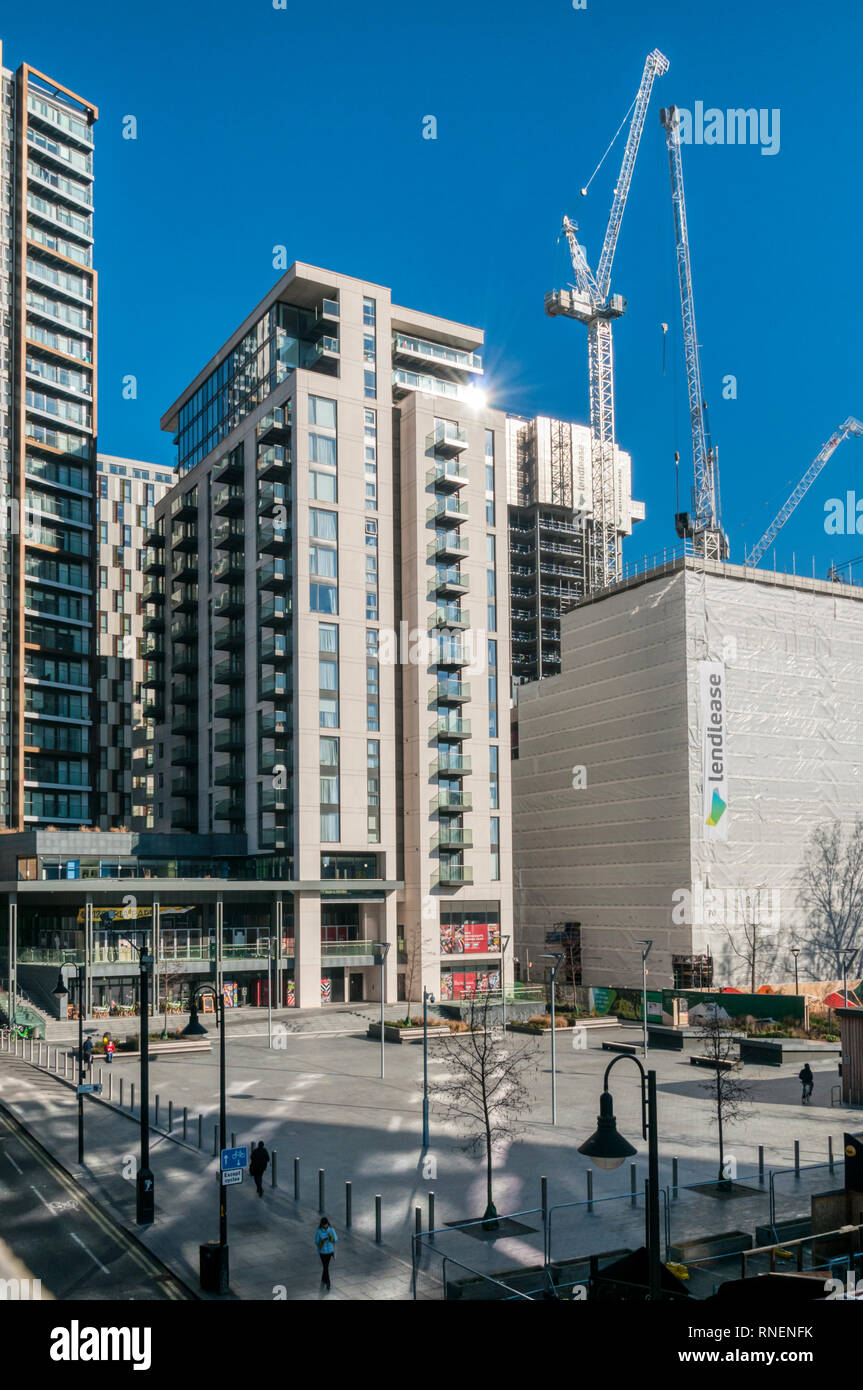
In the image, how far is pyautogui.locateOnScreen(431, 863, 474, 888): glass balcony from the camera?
76.0 metres

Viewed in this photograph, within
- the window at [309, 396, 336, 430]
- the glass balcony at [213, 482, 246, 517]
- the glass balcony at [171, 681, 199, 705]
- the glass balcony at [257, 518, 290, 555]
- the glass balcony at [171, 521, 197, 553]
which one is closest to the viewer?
the glass balcony at [257, 518, 290, 555]

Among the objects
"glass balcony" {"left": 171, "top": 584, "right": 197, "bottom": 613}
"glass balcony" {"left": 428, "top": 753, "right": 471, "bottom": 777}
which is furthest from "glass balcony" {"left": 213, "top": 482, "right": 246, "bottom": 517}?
"glass balcony" {"left": 428, "top": 753, "right": 471, "bottom": 777}

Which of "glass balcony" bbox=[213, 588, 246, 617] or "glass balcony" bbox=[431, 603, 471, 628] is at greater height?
"glass balcony" bbox=[213, 588, 246, 617]

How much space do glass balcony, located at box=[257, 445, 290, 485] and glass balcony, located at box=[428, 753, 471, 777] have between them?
20.9 meters

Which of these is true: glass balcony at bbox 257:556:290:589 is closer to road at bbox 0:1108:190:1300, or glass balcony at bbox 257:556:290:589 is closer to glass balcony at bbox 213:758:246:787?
glass balcony at bbox 213:758:246:787

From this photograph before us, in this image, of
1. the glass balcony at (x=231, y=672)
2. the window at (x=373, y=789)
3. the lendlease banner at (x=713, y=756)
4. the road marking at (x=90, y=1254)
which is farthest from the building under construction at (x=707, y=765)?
the road marking at (x=90, y=1254)

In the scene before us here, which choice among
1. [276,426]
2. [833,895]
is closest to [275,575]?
[276,426]

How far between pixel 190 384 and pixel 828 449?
2945 inches

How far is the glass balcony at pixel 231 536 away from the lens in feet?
268

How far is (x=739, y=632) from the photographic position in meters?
77.7

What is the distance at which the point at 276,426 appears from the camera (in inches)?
2985

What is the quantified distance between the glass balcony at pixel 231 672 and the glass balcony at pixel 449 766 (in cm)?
1468

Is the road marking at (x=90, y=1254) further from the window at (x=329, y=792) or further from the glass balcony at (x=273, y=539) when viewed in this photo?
the glass balcony at (x=273, y=539)
